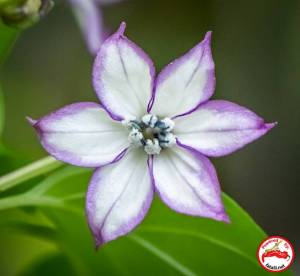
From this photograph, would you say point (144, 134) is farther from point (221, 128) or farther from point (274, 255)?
point (274, 255)

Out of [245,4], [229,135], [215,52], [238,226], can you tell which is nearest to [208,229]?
[238,226]

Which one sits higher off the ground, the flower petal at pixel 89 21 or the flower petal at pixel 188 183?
the flower petal at pixel 89 21

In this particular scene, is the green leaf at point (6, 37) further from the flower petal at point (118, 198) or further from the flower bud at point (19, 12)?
the flower petal at point (118, 198)

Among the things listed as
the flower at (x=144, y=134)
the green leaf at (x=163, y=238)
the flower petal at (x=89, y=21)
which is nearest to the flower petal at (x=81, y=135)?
the flower at (x=144, y=134)

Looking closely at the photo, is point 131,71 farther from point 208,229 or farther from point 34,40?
point 34,40

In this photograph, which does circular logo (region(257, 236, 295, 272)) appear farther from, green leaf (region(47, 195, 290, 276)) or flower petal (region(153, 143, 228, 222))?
flower petal (region(153, 143, 228, 222))

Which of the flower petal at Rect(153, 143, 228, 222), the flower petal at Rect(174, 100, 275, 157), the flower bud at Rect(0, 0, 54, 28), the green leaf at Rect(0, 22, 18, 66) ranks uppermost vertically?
the flower bud at Rect(0, 0, 54, 28)

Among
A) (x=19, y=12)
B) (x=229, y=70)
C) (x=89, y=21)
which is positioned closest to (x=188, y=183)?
(x=19, y=12)

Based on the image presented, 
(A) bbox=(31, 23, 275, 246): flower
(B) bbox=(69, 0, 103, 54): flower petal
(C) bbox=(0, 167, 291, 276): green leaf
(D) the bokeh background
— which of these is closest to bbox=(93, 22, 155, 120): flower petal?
(A) bbox=(31, 23, 275, 246): flower
